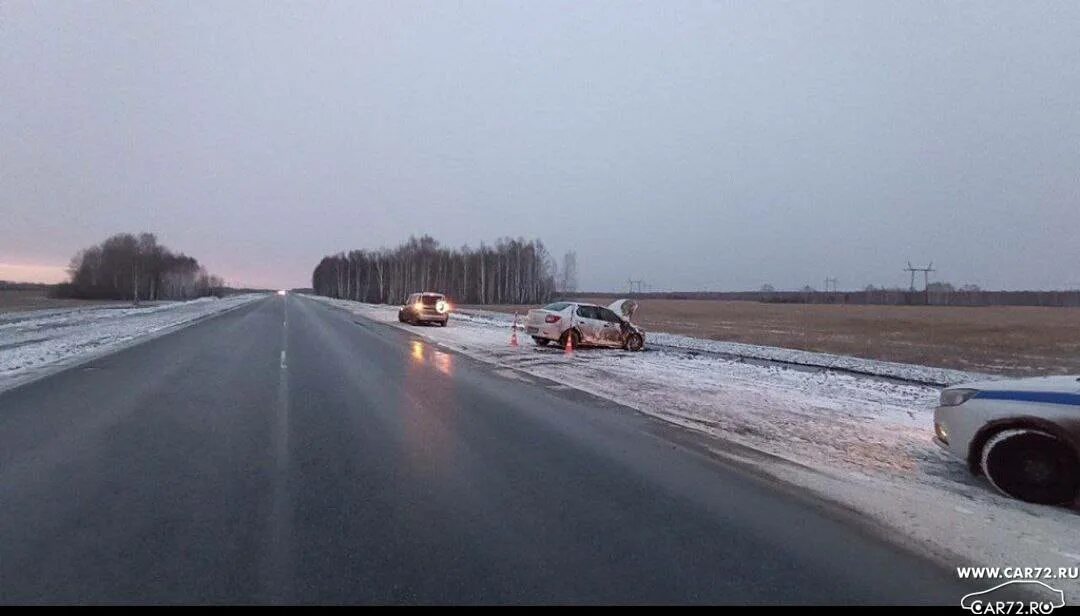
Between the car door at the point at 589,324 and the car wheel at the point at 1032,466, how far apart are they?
16.1 meters

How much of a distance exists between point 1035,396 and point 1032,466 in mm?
636

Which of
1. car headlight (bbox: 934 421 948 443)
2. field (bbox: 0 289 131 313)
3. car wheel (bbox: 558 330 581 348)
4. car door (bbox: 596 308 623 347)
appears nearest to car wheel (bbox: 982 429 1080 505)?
car headlight (bbox: 934 421 948 443)

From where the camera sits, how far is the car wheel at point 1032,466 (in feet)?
20.3

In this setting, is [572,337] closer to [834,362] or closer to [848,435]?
[834,362]

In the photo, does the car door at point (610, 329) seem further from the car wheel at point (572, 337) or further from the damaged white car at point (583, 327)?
the car wheel at point (572, 337)

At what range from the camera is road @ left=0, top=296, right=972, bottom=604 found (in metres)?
4.22

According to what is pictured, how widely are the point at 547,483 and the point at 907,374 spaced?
14265 millimetres

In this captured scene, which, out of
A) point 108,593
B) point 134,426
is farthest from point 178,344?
point 108,593

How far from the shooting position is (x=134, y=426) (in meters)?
8.97

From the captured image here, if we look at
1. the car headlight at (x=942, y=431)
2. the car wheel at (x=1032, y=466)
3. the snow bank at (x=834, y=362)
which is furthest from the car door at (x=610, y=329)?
the car wheel at (x=1032, y=466)

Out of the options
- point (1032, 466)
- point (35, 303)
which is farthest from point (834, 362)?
point (35, 303)

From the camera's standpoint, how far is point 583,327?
74.3 feet

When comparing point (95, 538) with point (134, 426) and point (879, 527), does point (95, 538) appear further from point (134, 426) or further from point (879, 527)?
point (879, 527)

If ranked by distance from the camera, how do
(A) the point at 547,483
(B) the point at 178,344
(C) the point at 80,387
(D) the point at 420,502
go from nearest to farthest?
(D) the point at 420,502 → (A) the point at 547,483 → (C) the point at 80,387 → (B) the point at 178,344
